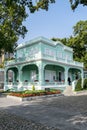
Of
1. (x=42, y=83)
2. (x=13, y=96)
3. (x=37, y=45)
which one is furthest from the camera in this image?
(x=37, y=45)

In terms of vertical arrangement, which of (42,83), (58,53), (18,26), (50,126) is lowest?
(50,126)

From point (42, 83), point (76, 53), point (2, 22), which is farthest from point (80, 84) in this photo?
point (76, 53)

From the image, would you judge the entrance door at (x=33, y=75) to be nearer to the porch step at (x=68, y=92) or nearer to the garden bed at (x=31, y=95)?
the porch step at (x=68, y=92)

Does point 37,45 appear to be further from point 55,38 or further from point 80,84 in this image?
point 55,38

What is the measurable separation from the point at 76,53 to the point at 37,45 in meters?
24.1

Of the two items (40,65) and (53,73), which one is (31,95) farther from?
(53,73)

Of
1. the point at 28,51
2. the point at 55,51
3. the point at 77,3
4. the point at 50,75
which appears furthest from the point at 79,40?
the point at 77,3

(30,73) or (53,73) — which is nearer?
(30,73)

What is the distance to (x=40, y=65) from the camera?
Answer: 31.7 metres

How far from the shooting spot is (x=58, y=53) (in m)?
39.2

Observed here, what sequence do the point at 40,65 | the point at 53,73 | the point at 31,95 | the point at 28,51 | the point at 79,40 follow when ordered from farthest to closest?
1. the point at 79,40
2. the point at 53,73
3. the point at 28,51
4. the point at 40,65
5. the point at 31,95

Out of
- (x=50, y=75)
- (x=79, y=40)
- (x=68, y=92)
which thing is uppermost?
(x=79, y=40)

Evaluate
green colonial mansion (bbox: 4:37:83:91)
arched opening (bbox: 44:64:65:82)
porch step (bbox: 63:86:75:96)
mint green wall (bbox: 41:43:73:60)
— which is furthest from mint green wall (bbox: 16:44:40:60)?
porch step (bbox: 63:86:75:96)

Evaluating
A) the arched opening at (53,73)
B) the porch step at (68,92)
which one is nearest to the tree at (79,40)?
the arched opening at (53,73)
